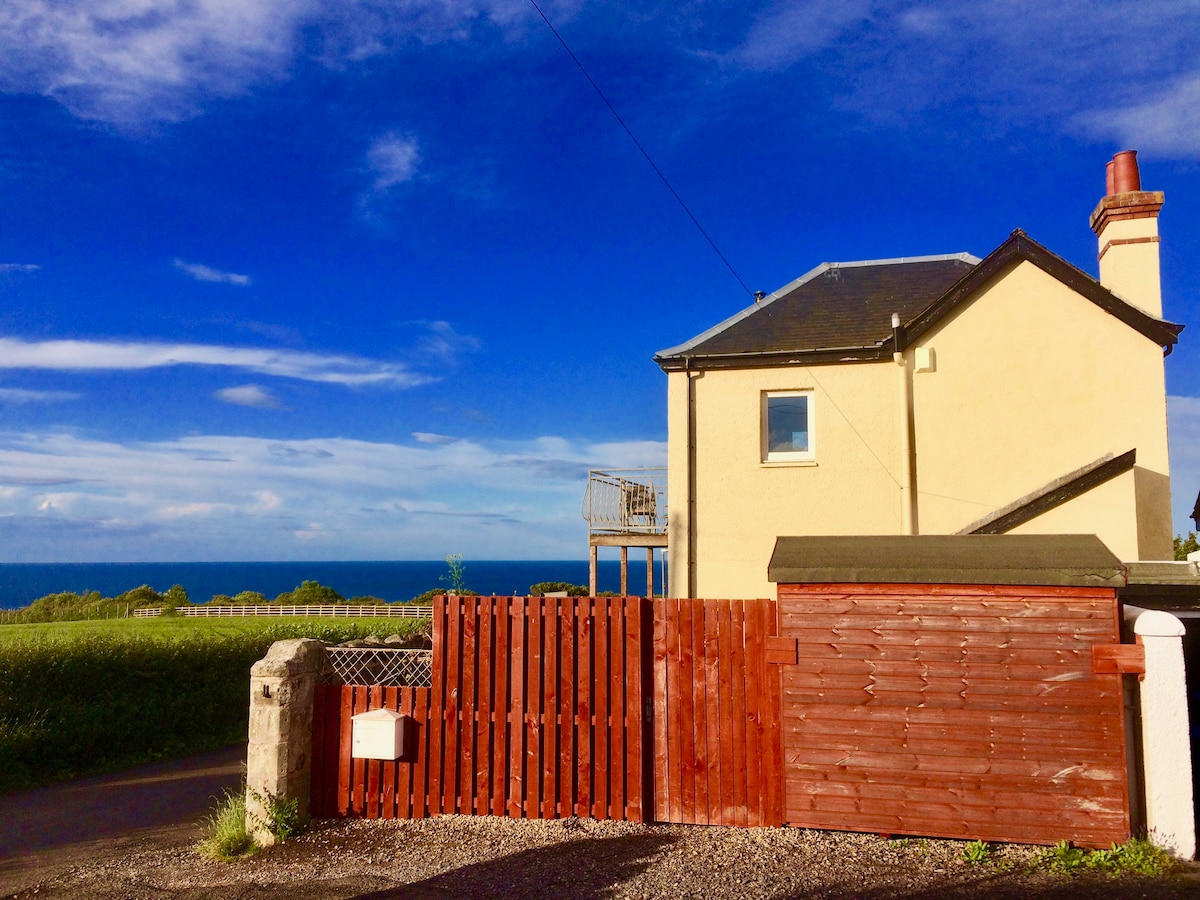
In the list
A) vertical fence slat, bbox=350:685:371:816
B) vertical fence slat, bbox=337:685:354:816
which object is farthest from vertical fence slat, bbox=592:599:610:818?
vertical fence slat, bbox=337:685:354:816

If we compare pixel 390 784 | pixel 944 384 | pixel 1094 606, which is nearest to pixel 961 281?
pixel 944 384

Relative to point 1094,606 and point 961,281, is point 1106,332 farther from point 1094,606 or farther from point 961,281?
point 1094,606

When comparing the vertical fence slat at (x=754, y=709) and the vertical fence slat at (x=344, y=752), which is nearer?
the vertical fence slat at (x=754, y=709)

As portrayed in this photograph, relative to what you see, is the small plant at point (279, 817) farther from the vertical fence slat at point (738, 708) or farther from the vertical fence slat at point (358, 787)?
the vertical fence slat at point (738, 708)

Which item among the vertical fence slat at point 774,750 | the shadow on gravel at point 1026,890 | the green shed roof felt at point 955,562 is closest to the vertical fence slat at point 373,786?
the vertical fence slat at point 774,750

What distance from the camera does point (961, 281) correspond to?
11.9 m

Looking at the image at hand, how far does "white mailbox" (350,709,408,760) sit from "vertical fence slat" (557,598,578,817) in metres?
1.48

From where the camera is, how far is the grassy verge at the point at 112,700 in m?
10.2

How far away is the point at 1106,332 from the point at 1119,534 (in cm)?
318

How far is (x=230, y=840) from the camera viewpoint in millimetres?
6531

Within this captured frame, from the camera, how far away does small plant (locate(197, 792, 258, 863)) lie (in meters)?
6.49

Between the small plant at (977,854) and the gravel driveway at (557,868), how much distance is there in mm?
96

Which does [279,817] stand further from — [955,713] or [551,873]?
[955,713]

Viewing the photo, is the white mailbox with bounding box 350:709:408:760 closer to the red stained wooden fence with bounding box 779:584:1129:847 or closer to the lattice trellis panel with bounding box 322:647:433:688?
the lattice trellis panel with bounding box 322:647:433:688
